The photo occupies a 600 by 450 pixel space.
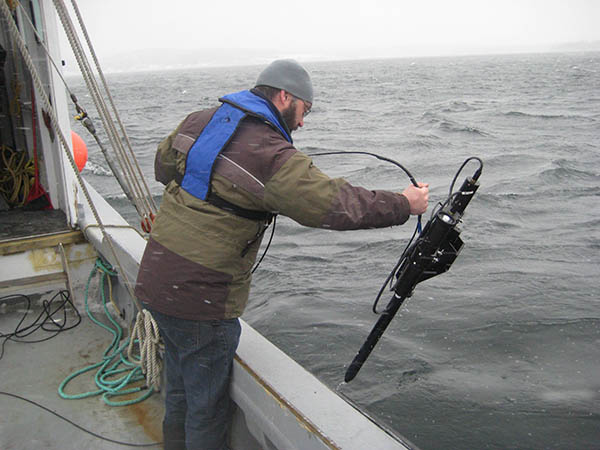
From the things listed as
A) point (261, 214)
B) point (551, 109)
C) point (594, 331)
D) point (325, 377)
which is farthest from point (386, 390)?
point (551, 109)

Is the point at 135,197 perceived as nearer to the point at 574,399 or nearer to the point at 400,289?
the point at 400,289

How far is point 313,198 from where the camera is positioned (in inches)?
76.5

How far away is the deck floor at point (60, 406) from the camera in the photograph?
2.92 m

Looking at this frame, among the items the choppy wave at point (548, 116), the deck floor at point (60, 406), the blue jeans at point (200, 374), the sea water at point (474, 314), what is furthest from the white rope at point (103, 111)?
the choppy wave at point (548, 116)

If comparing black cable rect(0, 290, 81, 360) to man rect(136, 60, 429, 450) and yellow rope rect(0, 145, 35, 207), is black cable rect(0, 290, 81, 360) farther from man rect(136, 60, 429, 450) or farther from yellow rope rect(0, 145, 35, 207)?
man rect(136, 60, 429, 450)

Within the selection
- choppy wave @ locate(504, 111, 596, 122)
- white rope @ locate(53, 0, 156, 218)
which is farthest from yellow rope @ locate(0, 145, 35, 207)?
choppy wave @ locate(504, 111, 596, 122)

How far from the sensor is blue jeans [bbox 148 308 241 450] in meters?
2.27

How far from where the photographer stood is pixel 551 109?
25.6m

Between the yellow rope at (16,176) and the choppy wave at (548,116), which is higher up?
the yellow rope at (16,176)

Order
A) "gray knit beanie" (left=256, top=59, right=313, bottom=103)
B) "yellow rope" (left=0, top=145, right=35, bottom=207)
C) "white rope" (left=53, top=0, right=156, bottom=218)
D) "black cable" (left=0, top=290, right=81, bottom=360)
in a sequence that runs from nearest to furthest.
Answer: "gray knit beanie" (left=256, top=59, right=313, bottom=103) < "white rope" (left=53, top=0, right=156, bottom=218) < "black cable" (left=0, top=290, right=81, bottom=360) < "yellow rope" (left=0, top=145, right=35, bottom=207)

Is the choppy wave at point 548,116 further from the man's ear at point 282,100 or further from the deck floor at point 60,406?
the man's ear at point 282,100

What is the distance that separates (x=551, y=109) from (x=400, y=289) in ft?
86.7

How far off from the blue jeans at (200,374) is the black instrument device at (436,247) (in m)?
0.65

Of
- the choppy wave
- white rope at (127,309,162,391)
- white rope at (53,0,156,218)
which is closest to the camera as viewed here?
white rope at (127,309,162,391)
